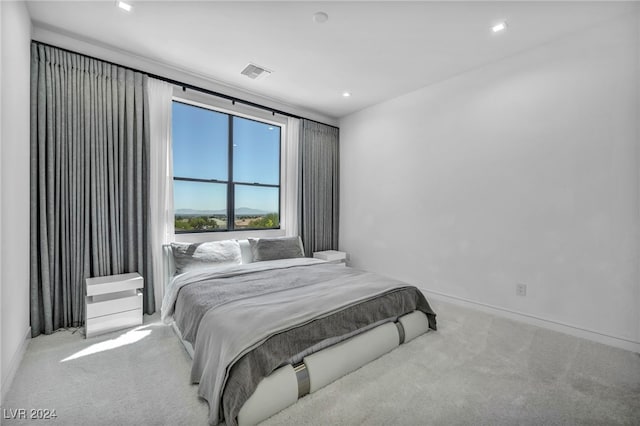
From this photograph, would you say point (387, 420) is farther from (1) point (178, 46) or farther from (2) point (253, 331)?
(1) point (178, 46)

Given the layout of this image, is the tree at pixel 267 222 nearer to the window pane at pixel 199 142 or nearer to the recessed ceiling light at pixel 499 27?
the window pane at pixel 199 142

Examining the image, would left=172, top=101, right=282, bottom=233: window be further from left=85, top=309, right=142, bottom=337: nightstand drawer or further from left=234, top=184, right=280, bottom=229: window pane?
left=85, top=309, right=142, bottom=337: nightstand drawer

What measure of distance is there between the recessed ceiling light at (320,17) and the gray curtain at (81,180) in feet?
6.48

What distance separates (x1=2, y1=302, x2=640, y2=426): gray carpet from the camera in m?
1.56

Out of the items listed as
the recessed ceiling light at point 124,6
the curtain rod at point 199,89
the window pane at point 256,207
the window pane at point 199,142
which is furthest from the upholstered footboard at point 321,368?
the curtain rod at point 199,89

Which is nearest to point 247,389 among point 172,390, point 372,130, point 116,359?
point 172,390

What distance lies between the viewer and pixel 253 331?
1.64 meters

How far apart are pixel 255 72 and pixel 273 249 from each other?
2156mm

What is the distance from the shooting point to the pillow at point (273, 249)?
138 inches

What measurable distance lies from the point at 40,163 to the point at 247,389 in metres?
2.65

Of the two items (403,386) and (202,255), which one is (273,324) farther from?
(202,255)

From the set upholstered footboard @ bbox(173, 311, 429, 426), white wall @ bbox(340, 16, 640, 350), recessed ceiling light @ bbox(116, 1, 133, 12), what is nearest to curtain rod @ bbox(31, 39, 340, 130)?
recessed ceiling light @ bbox(116, 1, 133, 12)

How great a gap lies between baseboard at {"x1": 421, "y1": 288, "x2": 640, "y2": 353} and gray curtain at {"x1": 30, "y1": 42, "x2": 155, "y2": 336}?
3521 millimetres

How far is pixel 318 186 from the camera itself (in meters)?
4.64
